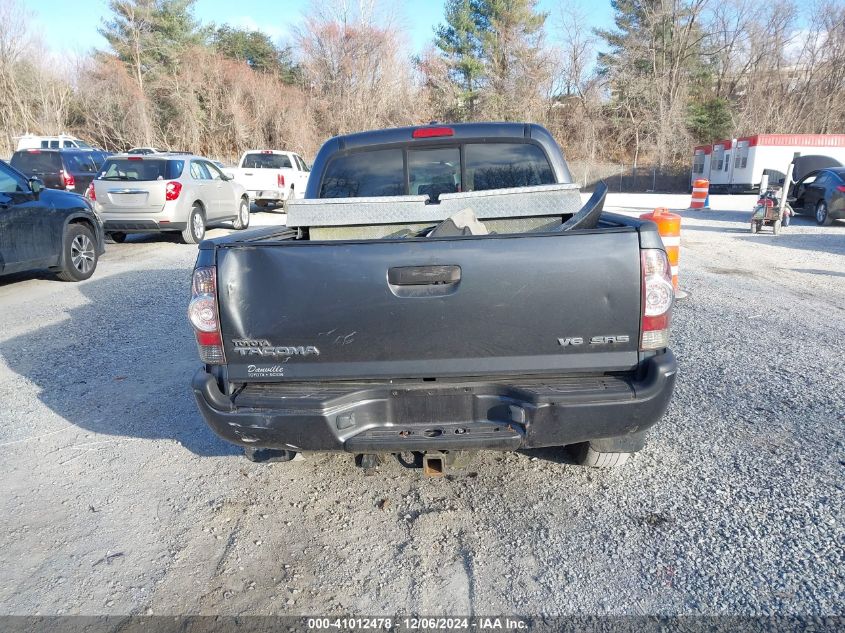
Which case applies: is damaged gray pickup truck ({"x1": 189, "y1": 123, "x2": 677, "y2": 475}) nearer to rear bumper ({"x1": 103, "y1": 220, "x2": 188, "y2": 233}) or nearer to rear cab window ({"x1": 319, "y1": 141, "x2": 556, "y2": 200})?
rear cab window ({"x1": 319, "y1": 141, "x2": 556, "y2": 200})

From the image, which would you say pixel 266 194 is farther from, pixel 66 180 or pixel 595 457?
pixel 595 457

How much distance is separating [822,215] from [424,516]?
1596 cm

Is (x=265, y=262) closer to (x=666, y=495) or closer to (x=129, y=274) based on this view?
(x=666, y=495)

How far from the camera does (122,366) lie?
5336 mm

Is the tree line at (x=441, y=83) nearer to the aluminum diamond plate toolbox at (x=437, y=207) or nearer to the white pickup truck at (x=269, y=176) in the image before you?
the white pickup truck at (x=269, y=176)

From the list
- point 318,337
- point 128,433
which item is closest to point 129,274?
point 128,433

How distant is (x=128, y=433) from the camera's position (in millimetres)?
4074

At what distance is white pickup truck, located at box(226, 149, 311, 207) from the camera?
57.7 ft

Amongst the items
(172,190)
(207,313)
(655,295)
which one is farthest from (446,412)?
(172,190)

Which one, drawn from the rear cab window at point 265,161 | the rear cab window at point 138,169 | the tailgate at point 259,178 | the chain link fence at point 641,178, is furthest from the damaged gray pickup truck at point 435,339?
the chain link fence at point 641,178

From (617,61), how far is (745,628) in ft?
164

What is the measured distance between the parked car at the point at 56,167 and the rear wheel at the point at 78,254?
7462 millimetres

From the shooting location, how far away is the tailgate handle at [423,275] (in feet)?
8.64

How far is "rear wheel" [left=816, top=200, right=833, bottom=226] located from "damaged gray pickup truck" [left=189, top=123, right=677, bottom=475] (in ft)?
49.5
